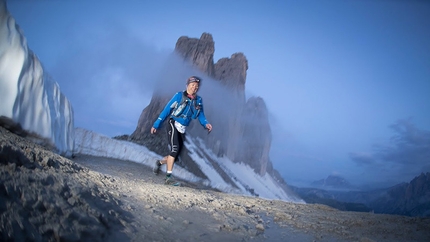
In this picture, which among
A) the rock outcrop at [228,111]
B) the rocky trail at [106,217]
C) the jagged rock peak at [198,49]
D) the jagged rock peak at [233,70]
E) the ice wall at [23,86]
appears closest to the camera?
the rocky trail at [106,217]

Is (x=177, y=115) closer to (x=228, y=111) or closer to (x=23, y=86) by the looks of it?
(x=23, y=86)

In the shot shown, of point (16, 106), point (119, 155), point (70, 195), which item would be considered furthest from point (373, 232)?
point (119, 155)

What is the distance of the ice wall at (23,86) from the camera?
4.07m

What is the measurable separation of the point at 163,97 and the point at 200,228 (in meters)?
45.2

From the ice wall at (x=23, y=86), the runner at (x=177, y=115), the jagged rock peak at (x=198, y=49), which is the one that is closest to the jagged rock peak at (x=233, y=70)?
the jagged rock peak at (x=198, y=49)

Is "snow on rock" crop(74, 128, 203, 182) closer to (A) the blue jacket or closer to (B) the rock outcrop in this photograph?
(A) the blue jacket

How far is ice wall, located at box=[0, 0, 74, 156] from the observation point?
4074 mm

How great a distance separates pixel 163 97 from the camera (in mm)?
46500

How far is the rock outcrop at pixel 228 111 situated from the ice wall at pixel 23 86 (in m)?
36.6

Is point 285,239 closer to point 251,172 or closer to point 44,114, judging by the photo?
point 44,114

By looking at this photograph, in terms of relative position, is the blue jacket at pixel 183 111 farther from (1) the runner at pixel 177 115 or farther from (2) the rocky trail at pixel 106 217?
(2) the rocky trail at pixel 106 217

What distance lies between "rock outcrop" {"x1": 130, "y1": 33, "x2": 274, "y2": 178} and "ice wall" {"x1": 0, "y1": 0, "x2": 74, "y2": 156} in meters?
36.6

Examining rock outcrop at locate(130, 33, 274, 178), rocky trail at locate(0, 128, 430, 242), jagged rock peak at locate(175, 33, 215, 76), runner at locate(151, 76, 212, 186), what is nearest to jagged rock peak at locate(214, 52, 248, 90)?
rock outcrop at locate(130, 33, 274, 178)

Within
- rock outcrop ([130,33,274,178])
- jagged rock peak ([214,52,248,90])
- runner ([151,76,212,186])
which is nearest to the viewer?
runner ([151,76,212,186])
